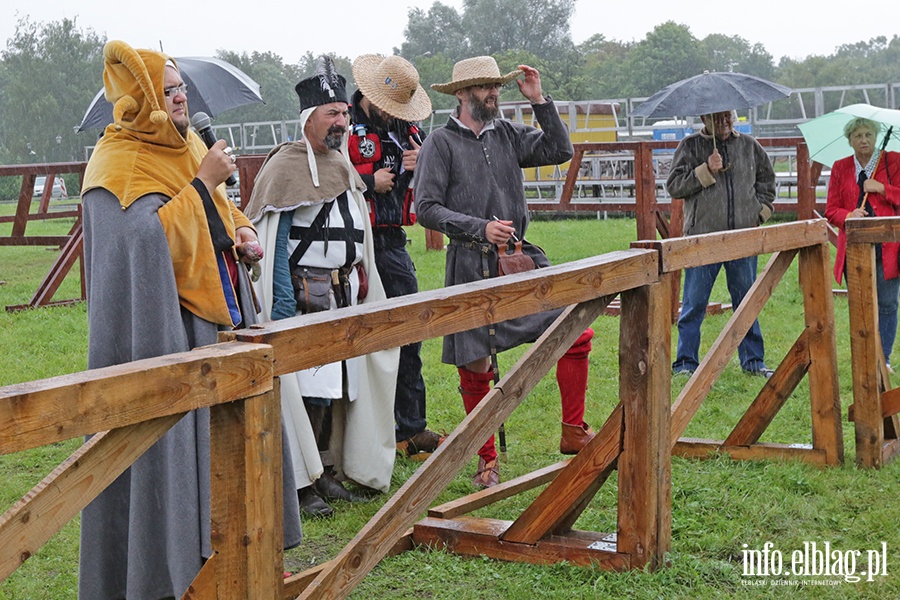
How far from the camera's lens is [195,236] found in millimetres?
3529

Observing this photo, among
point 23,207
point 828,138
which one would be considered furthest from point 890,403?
point 23,207

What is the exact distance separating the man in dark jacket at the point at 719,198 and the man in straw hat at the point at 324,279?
280 cm

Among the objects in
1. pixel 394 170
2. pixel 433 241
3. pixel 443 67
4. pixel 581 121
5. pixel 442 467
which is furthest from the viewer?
pixel 443 67

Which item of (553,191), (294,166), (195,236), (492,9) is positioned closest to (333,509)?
(294,166)

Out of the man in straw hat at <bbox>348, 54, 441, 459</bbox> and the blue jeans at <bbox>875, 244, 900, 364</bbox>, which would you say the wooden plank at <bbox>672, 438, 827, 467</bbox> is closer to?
the man in straw hat at <bbox>348, 54, 441, 459</bbox>

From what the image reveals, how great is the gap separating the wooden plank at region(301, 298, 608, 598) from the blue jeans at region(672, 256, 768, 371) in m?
3.58

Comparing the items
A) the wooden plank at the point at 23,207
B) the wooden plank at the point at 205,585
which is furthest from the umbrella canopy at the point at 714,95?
the wooden plank at the point at 23,207

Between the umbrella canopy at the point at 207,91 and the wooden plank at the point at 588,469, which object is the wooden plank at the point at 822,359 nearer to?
the wooden plank at the point at 588,469

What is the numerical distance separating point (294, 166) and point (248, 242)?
1.18m

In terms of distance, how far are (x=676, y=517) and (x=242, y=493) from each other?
253cm

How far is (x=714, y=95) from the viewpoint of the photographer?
7445mm

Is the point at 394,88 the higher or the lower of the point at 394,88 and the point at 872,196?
the higher

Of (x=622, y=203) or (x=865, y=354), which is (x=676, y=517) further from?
(x=622, y=203)

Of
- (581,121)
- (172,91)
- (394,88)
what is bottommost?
(172,91)
